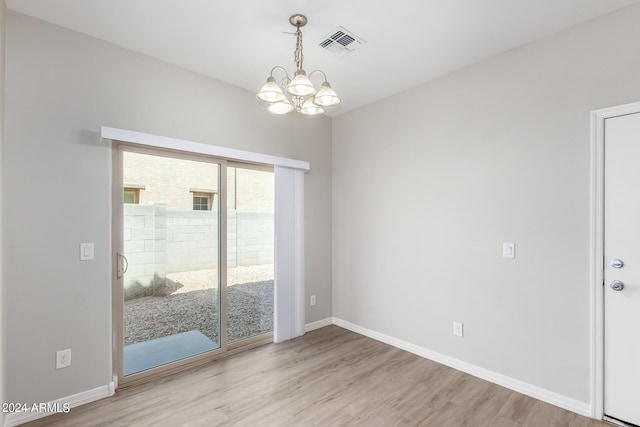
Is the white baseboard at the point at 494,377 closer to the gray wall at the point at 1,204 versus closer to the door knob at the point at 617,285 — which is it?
the door knob at the point at 617,285

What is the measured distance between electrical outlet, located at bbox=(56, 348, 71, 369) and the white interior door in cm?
385

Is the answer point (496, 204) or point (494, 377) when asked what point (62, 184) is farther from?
point (494, 377)

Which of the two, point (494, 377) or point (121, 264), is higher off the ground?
point (121, 264)

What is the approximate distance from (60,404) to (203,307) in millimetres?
1199

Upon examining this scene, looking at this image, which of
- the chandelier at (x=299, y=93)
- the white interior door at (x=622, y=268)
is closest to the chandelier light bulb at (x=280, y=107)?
the chandelier at (x=299, y=93)

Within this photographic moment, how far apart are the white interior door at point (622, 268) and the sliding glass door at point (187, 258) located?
117 inches

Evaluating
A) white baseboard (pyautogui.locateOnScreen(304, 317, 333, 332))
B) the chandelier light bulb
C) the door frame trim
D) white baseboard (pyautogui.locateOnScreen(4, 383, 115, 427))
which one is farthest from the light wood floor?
the chandelier light bulb

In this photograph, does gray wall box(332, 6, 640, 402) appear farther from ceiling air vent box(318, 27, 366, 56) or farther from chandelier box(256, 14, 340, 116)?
chandelier box(256, 14, 340, 116)

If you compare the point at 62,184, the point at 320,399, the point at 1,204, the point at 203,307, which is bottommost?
the point at 320,399

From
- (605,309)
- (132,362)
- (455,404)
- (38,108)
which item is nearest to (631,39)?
(605,309)

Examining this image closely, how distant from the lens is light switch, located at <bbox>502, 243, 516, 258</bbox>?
8.43 ft

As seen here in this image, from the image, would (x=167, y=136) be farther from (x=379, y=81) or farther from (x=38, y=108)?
(x=379, y=81)

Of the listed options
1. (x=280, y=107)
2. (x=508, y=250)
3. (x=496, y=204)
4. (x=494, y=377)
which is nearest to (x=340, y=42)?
(x=280, y=107)

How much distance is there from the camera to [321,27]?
232 cm
